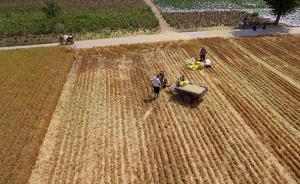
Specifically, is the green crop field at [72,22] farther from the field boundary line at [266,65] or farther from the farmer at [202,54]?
the farmer at [202,54]

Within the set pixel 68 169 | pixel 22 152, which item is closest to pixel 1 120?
pixel 22 152

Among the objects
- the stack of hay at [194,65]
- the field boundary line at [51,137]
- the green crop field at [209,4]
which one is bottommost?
the field boundary line at [51,137]

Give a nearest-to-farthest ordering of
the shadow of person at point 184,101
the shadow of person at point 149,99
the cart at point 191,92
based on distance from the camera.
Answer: the cart at point 191,92 → the shadow of person at point 184,101 → the shadow of person at point 149,99

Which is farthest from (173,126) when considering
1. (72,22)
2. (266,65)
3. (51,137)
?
(72,22)

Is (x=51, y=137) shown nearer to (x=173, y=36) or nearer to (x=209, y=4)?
(x=173, y=36)

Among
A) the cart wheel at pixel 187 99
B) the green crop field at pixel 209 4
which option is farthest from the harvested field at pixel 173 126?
the green crop field at pixel 209 4

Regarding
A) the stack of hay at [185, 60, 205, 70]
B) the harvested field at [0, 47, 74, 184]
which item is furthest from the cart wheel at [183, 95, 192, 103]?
the harvested field at [0, 47, 74, 184]

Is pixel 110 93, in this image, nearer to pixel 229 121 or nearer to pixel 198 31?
pixel 229 121

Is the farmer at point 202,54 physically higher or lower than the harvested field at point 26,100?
higher
